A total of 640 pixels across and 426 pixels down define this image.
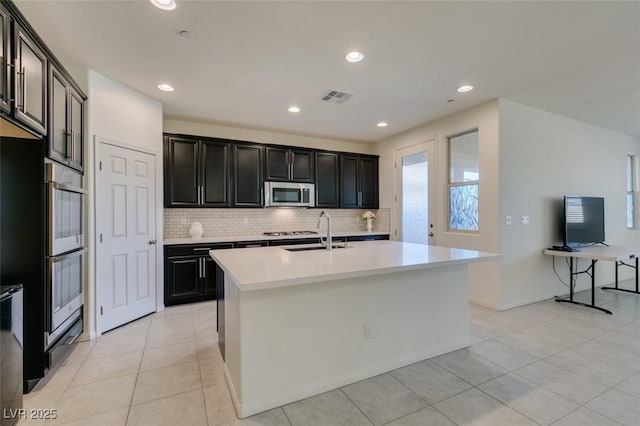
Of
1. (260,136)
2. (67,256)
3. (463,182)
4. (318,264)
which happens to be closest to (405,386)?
(318,264)

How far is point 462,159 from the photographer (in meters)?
4.25

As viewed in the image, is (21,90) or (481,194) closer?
(21,90)

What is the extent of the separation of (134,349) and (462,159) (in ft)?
15.2

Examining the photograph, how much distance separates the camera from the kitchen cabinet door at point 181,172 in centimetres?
411

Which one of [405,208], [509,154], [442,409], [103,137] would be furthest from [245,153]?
[442,409]

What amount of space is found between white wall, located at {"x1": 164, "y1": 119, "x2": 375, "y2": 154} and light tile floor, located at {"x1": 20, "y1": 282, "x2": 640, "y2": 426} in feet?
9.77

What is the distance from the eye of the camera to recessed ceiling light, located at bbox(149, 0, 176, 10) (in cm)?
195

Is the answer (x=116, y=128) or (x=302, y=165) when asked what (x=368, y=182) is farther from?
(x=116, y=128)

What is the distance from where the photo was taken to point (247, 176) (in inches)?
185

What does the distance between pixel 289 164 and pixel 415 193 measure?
226cm

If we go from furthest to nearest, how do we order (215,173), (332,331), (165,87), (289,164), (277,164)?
(289,164) → (277,164) → (215,173) → (165,87) → (332,331)

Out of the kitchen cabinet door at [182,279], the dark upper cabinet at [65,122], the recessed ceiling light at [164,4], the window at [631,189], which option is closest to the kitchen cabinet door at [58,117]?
the dark upper cabinet at [65,122]

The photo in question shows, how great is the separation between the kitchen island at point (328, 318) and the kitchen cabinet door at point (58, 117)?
152 centimetres

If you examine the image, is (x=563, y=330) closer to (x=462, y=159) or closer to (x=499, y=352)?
(x=499, y=352)
